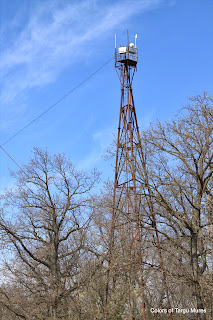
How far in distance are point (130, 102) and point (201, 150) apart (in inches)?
259

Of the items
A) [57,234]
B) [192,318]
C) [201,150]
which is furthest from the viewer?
[192,318]

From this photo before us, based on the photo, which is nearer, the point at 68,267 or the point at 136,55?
the point at 136,55

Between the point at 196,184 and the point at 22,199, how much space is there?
11193mm

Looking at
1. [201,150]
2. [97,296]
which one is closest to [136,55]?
[201,150]

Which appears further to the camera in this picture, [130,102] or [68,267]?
[68,267]

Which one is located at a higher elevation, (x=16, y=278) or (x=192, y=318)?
(x=16, y=278)

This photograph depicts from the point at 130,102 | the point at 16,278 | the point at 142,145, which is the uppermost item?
the point at 130,102

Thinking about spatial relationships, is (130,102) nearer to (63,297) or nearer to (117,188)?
(117,188)

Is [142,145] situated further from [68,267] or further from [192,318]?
[192,318]

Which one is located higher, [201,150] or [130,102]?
[130,102]

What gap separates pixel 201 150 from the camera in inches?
598

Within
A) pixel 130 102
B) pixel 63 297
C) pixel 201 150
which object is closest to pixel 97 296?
pixel 63 297

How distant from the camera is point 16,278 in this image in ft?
75.0

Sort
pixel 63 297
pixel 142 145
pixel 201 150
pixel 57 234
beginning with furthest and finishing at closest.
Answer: pixel 57 234 → pixel 63 297 → pixel 142 145 → pixel 201 150
